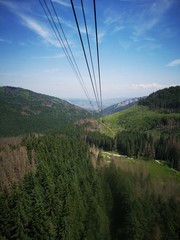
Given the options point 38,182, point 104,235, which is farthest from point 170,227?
point 38,182

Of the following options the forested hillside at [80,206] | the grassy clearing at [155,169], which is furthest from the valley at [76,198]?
the grassy clearing at [155,169]

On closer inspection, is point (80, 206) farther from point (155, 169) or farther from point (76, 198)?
point (155, 169)

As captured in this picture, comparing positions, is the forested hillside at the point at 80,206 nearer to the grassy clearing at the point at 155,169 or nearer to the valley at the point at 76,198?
the valley at the point at 76,198

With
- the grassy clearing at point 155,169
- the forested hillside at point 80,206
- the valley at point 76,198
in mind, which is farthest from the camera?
the grassy clearing at point 155,169

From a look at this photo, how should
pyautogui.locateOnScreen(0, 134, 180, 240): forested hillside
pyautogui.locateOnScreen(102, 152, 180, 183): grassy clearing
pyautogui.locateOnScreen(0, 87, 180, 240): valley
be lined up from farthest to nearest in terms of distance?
pyautogui.locateOnScreen(102, 152, 180, 183): grassy clearing < pyautogui.locateOnScreen(0, 87, 180, 240): valley < pyautogui.locateOnScreen(0, 134, 180, 240): forested hillside

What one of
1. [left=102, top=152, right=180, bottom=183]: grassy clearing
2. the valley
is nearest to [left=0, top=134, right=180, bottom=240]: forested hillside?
the valley

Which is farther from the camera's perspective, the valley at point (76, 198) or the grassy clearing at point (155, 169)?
the grassy clearing at point (155, 169)

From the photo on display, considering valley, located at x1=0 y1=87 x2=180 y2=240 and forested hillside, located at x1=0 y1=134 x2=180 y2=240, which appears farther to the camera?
valley, located at x1=0 y1=87 x2=180 y2=240

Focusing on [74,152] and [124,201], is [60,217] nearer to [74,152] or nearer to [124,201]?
[124,201]

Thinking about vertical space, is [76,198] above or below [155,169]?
above

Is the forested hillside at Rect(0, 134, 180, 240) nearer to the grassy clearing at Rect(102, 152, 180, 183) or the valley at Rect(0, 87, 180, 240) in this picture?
the valley at Rect(0, 87, 180, 240)

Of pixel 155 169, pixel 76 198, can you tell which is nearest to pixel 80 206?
pixel 76 198

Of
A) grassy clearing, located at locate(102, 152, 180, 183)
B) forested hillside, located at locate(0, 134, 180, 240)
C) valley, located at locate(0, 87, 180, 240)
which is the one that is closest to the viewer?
forested hillside, located at locate(0, 134, 180, 240)
